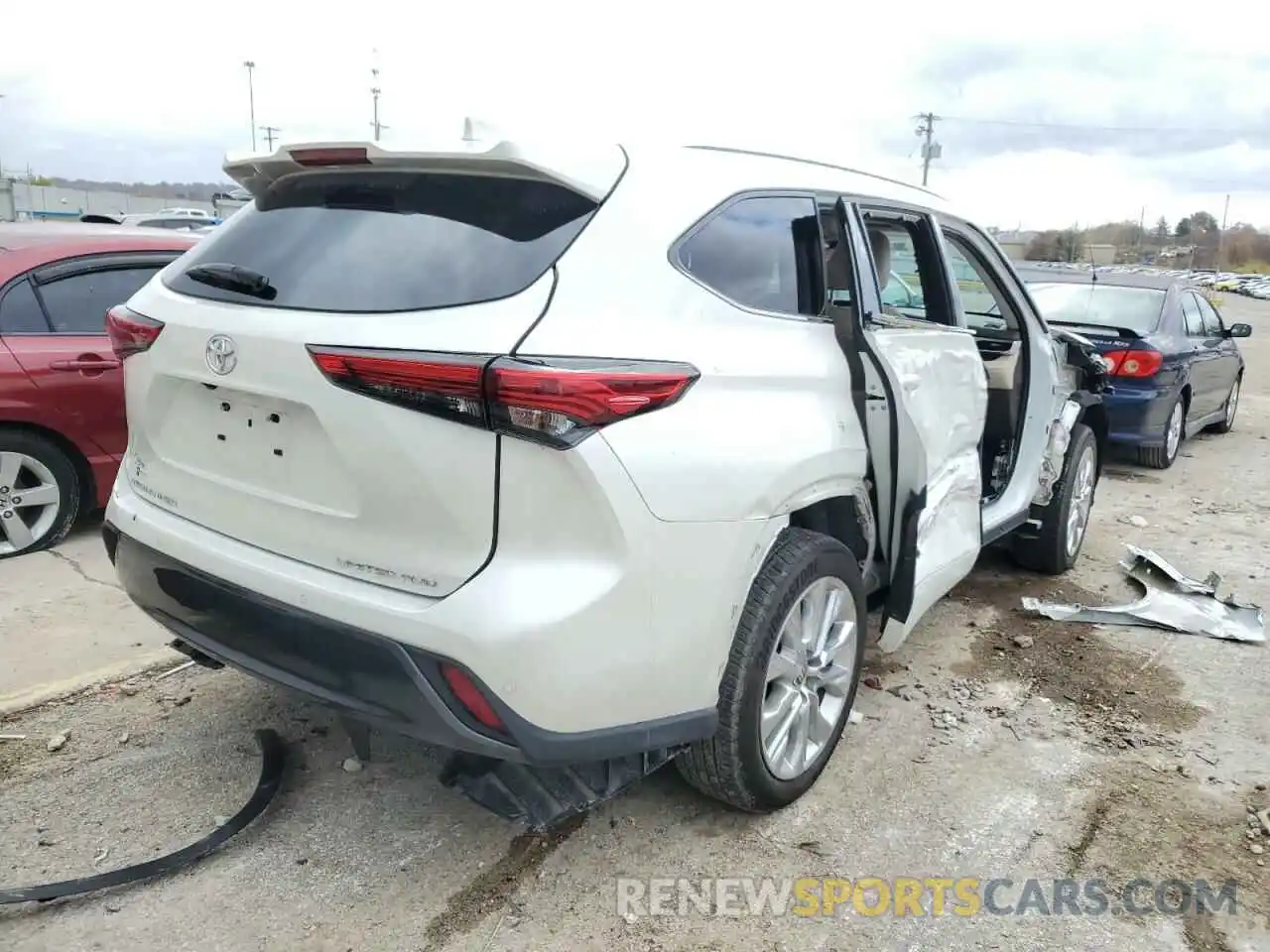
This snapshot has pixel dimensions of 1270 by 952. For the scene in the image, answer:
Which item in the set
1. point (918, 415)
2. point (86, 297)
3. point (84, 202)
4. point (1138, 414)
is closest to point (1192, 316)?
point (1138, 414)

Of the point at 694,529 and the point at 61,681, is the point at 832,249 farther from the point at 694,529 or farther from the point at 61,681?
the point at 61,681

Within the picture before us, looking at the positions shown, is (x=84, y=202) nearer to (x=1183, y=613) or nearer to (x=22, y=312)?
(x=22, y=312)

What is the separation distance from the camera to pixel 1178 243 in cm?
9831

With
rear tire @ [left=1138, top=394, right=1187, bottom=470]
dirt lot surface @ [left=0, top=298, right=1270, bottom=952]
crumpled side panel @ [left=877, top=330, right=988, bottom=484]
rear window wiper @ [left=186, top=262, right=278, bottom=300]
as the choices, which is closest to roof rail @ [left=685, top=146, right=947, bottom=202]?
crumpled side panel @ [left=877, top=330, right=988, bottom=484]

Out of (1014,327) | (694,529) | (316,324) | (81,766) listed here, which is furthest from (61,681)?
(1014,327)

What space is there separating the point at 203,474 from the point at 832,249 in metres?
1.93

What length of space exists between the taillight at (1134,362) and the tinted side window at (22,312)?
7.15 m

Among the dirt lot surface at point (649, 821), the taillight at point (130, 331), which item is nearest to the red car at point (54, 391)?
the dirt lot surface at point (649, 821)

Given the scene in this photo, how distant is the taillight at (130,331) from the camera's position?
8.48ft

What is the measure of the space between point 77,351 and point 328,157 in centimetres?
316

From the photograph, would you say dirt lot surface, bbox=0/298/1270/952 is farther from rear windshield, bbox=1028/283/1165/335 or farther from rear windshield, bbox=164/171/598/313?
rear windshield, bbox=1028/283/1165/335

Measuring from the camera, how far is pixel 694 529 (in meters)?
2.29

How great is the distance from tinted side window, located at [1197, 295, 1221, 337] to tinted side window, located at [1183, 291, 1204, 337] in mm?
134

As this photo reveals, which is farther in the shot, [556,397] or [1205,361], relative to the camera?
[1205,361]
